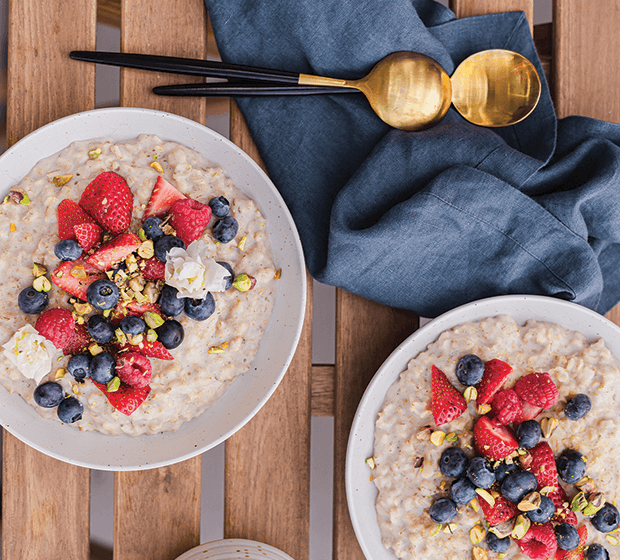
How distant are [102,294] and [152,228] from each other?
0.57 ft

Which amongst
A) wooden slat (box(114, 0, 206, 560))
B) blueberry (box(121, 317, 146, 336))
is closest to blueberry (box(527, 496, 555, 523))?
wooden slat (box(114, 0, 206, 560))

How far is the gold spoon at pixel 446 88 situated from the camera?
1240mm

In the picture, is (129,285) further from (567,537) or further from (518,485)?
(567,537)

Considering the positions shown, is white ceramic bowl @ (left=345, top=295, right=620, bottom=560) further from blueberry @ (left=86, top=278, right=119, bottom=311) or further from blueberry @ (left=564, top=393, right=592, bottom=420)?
blueberry @ (left=86, top=278, right=119, bottom=311)

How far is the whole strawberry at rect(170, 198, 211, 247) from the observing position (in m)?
1.09

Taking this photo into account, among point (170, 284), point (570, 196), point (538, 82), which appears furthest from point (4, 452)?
point (538, 82)

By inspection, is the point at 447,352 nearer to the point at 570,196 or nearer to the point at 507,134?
the point at 570,196

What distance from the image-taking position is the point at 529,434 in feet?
3.67

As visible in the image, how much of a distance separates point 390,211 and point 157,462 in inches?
31.4

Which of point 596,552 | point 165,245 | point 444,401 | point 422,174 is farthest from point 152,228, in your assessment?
point 596,552

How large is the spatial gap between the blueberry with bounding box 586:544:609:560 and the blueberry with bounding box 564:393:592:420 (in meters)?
0.31

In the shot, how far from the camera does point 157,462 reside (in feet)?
3.80

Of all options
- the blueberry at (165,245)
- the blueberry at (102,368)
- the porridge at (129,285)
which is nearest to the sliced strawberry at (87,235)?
the porridge at (129,285)

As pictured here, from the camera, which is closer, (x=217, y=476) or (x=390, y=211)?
(x=390, y=211)
